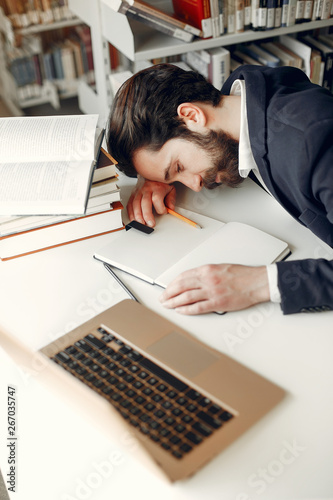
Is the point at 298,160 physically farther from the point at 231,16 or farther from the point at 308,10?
the point at 308,10

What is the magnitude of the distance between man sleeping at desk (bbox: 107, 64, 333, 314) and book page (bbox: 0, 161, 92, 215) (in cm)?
19

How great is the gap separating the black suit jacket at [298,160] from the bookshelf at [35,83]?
240 centimetres

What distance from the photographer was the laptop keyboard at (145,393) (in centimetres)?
68

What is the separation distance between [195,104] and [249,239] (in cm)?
38

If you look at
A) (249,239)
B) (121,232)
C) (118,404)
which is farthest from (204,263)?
(118,404)

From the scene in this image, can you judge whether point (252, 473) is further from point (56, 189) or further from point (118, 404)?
point (56, 189)

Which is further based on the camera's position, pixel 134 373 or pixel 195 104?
pixel 195 104

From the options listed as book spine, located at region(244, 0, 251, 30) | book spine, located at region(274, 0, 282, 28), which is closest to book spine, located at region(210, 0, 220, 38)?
book spine, located at region(244, 0, 251, 30)

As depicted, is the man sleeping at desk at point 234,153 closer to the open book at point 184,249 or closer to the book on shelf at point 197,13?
the open book at point 184,249

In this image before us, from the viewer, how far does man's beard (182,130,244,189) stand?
3.91 ft

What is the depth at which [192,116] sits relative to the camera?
3.84ft

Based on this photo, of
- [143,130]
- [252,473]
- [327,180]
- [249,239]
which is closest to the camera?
[252,473]

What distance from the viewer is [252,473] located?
2.13 feet

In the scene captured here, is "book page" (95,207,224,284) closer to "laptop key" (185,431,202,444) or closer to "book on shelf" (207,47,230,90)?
"laptop key" (185,431,202,444)
